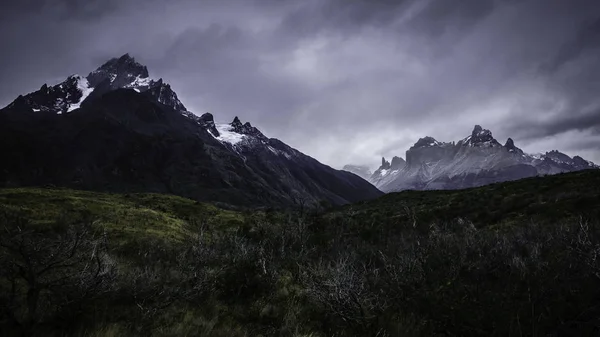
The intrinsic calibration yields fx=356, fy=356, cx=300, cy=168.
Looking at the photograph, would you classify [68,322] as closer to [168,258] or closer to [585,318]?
[168,258]

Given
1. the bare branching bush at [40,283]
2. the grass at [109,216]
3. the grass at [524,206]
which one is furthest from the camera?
the grass at [109,216]

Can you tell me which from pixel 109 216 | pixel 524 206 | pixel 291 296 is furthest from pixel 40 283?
pixel 524 206

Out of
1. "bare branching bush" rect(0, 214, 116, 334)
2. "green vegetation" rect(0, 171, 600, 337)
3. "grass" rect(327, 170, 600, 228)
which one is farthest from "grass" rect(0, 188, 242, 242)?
"grass" rect(327, 170, 600, 228)

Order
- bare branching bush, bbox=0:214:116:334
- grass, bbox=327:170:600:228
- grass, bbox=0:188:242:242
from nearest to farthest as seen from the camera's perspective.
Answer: bare branching bush, bbox=0:214:116:334
grass, bbox=327:170:600:228
grass, bbox=0:188:242:242

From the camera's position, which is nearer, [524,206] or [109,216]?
[524,206]

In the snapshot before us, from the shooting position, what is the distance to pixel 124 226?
977 inches

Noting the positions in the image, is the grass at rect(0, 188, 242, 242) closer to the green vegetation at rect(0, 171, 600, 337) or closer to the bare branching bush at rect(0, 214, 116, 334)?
the green vegetation at rect(0, 171, 600, 337)

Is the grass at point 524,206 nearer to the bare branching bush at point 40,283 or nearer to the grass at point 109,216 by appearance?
the grass at point 109,216

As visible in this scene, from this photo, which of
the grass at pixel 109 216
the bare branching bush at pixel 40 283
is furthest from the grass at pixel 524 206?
the bare branching bush at pixel 40 283

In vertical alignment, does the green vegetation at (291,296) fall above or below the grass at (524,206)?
below

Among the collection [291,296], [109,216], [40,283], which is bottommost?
[291,296]

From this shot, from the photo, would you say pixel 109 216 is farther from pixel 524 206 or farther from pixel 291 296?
pixel 524 206

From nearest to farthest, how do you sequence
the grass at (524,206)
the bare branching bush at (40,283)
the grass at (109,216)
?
the bare branching bush at (40,283)
the grass at (524,206)
the grass at (109,216)

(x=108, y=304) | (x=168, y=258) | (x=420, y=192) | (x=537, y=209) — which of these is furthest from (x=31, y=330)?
(x=420, y=192)
